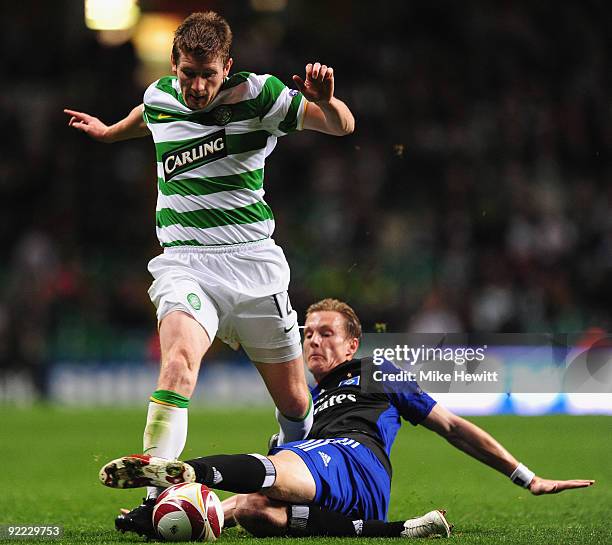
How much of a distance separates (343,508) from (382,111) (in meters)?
10.6

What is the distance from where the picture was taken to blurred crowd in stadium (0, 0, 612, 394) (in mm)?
13586

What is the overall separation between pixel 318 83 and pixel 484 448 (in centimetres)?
182

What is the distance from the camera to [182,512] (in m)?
4.18

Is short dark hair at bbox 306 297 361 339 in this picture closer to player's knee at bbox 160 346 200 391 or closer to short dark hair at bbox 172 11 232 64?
player's knee at bbox 160 346 200 391

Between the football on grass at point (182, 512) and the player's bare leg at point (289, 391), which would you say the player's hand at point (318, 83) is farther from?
the football on grass at point (182, 512)

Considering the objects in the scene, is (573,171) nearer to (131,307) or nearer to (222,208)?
(131,307)

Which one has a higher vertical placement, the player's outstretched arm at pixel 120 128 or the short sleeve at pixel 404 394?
the player's outstretched arm at pixel 120 128

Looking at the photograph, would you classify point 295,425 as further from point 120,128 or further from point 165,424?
point 120,128

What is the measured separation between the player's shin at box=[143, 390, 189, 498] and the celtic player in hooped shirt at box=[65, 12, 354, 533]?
1.10 feet

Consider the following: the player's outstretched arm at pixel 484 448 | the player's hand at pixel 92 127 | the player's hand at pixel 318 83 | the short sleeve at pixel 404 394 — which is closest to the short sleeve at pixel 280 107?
the player's hand at pixel 318 83

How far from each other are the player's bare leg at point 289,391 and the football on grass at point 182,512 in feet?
2.99

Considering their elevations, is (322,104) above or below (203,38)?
below

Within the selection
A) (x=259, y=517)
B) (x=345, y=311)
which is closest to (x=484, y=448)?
(x=345, y=311)

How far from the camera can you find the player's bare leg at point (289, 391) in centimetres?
507
